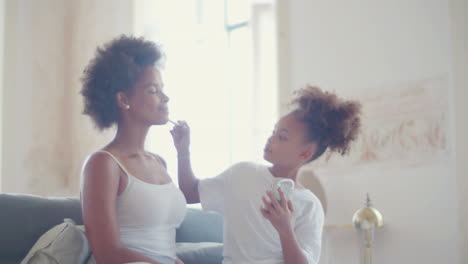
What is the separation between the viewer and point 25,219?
96.6 inches

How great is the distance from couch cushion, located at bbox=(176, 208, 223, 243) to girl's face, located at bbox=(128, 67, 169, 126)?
74 cm

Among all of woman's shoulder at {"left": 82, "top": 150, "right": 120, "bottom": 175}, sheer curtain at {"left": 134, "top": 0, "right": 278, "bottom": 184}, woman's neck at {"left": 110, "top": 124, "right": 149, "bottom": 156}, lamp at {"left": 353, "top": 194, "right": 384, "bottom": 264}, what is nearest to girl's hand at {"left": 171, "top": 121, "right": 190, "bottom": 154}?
woman's neck at {"left": 110, "top": 124, "right": 149, "bottom": 156}

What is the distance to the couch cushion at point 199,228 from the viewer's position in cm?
293

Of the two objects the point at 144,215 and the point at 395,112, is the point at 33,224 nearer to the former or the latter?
the point at 144,215

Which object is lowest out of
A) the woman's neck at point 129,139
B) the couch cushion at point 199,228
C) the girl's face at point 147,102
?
the couch cushion at point 199,228

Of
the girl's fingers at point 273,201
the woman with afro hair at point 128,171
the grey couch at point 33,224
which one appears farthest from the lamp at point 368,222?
the girl's fingers at point 273,201

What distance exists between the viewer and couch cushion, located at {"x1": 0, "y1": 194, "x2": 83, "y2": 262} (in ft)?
7.90

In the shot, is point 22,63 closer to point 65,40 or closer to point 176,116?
point 65,40

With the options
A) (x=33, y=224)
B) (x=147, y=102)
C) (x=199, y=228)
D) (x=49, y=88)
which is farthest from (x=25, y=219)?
(x=49, y=88)

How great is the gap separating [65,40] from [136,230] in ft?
17.0

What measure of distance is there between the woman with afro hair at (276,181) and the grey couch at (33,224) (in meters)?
0.36

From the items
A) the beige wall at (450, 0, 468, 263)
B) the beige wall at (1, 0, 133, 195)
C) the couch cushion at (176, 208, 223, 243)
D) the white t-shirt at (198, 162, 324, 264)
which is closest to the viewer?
the white t-shirt at (198, 162, 324, 264)

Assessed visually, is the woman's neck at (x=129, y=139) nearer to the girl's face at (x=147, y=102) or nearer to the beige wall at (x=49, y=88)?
the girl's face at (x=147, y=102)

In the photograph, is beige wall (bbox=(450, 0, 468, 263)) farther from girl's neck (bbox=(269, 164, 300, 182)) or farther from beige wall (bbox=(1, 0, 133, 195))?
beige wall (bbox=(1, 0, 133, 195))
